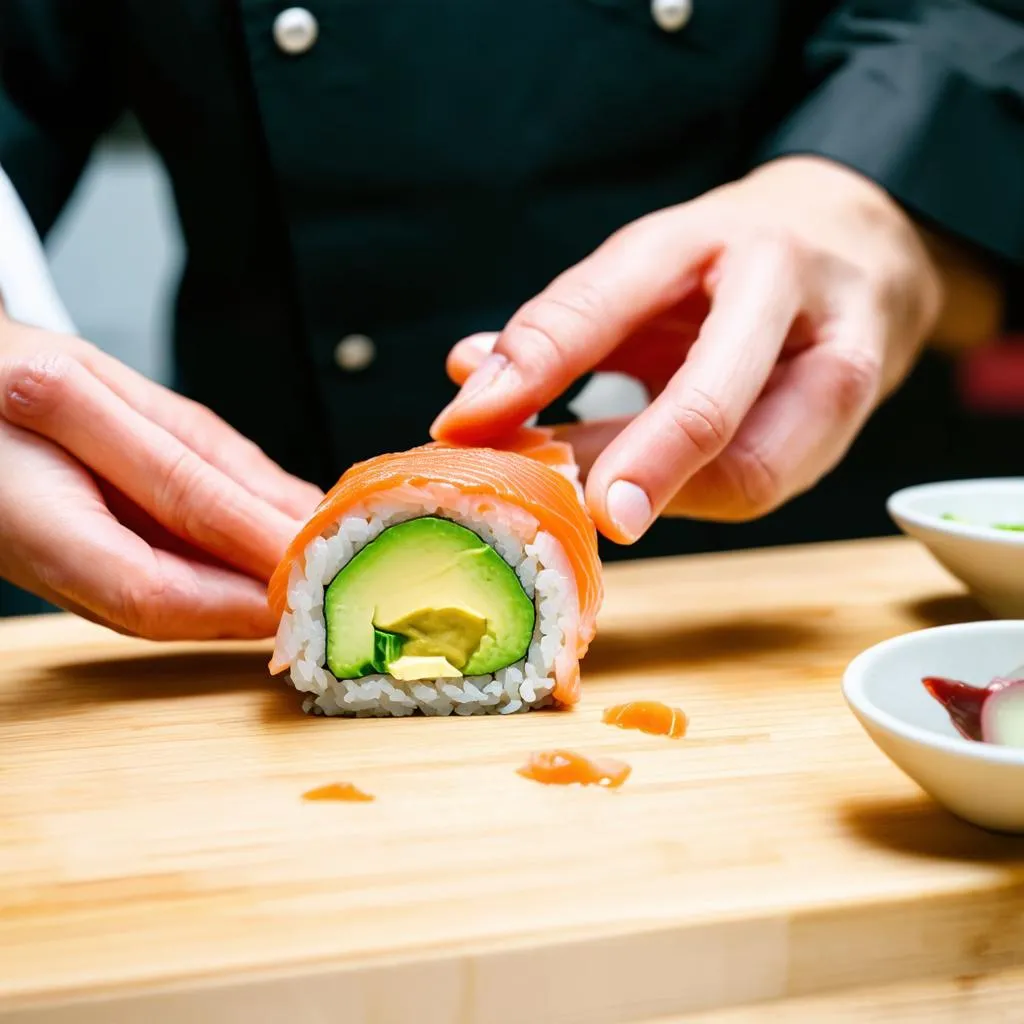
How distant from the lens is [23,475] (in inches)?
51.6

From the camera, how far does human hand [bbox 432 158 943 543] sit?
1312mm

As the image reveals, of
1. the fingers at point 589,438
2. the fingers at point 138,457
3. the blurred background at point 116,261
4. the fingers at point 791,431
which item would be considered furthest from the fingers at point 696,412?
the blurred background at point 116,261

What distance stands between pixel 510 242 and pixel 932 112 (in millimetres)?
624

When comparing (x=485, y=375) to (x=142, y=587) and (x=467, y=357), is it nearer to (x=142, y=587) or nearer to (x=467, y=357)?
(x=467, y=357)

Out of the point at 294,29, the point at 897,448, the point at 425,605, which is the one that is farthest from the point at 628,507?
the point at 897,448

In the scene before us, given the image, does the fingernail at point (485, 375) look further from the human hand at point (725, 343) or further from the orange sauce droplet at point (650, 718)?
the orange sauce droplet at point (650, 718)

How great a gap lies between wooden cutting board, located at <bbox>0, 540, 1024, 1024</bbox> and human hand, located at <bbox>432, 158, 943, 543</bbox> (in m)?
0.24

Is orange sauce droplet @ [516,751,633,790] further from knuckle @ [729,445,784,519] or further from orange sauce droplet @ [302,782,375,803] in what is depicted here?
knuckle @ [729,445,784,519]

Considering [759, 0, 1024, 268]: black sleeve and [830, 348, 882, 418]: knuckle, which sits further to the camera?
[759, 0, 1024, 268]: black sleeve

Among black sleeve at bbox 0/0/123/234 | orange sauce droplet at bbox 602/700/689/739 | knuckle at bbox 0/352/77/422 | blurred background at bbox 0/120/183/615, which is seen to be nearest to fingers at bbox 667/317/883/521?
orange sauce droplet at bbox 602/700/689/739

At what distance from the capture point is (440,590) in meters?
1.24

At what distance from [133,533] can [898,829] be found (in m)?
0.79

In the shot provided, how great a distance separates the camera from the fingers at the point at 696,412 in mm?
1286

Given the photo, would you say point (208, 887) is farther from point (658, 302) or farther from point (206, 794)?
point (658, 302)
